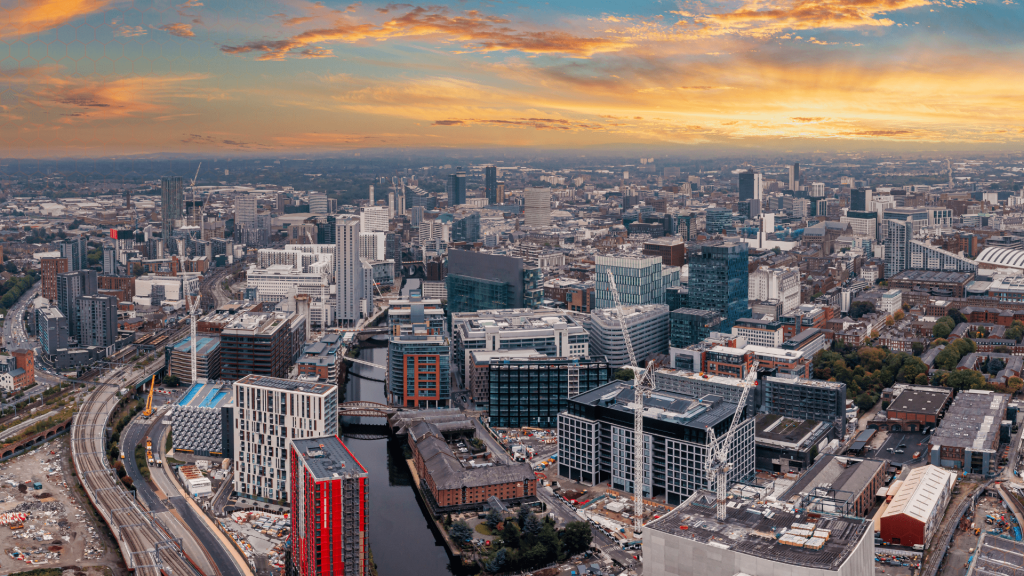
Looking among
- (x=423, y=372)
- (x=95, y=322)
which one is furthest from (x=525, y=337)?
(x=95, y=322)

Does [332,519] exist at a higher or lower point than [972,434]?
higher

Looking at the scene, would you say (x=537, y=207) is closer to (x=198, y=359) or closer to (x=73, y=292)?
(x=73, y=292)

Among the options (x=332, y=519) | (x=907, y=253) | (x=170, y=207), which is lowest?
(x=332, y=519)

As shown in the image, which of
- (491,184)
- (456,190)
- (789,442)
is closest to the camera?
(789,442)

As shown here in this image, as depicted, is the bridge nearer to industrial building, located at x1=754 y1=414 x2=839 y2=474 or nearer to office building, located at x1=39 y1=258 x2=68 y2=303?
industrial building, located at x1=754 y1=414 x2=839 y2=474

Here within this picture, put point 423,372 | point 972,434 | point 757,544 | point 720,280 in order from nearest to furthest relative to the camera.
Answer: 1. point 757,544
2. point 972,434
3. point 423,372
4. point 720,280

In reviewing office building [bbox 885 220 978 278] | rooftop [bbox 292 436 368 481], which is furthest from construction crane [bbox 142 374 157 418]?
office building [bbox 885 220 978 278]

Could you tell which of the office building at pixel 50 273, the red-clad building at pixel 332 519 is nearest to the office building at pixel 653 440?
the red-clad building at pixel 332 519

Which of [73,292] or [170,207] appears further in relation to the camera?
[170,207]
